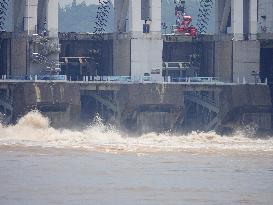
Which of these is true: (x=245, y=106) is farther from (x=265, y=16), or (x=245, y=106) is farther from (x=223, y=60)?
(x=265, y=16)

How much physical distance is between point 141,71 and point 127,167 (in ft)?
101

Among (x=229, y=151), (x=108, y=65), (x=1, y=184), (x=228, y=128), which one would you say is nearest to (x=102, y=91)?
(x=108, y=65)

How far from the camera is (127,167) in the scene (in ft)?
227

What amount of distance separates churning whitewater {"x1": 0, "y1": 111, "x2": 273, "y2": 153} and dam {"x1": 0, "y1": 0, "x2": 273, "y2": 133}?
1212 millimetres

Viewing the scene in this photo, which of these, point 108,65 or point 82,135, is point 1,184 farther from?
point 108,65

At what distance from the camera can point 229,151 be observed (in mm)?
83125

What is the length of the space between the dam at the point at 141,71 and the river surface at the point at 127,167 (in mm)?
1952

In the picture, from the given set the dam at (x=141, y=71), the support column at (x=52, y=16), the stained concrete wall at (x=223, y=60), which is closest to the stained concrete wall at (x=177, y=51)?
the dam at (x=141, y=71)

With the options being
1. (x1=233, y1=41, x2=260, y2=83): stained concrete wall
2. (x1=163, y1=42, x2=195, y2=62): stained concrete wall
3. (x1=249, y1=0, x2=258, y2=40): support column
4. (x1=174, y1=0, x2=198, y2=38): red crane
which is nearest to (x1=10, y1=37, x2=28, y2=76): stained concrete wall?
(x1=163, y1=42, x2=195, y2=62): stained concrete wall

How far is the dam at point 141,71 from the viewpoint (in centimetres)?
9575

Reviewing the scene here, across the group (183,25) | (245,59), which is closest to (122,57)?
(245,59)

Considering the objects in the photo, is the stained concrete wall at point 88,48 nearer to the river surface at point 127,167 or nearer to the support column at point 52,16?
the support column at point 52,16

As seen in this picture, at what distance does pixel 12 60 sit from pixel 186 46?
1783 centimetres

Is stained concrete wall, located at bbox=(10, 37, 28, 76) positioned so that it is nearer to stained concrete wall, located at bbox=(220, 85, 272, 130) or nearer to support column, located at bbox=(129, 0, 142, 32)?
support column, located at bbox=(129, 0, 142, 32)
